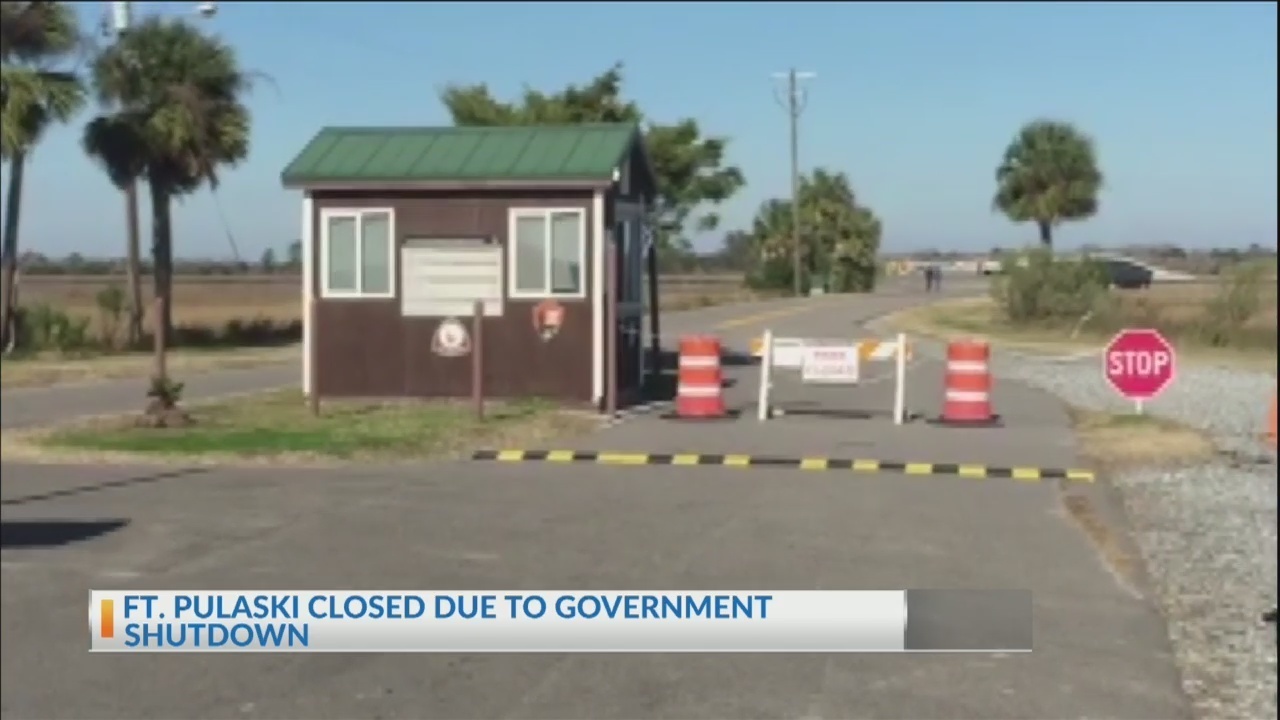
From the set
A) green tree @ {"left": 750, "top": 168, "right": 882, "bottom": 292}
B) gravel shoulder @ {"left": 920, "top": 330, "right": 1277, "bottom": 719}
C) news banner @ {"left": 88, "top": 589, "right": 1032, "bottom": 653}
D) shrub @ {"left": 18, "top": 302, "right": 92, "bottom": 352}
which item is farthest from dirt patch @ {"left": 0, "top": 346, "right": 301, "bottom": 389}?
news banner @ {"left": 88, "top": 589, "right": 1032, "bottom": 653}

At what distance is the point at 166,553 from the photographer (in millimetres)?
11945

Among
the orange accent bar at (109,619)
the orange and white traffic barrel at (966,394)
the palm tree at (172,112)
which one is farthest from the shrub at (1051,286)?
the palm tree at (172,112)

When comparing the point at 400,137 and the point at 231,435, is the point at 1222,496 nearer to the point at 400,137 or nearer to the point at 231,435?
the point at 231,435

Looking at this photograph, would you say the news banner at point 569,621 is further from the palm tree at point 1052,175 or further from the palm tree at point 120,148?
the palm tree at point 120,148

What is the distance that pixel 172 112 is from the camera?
113 feet

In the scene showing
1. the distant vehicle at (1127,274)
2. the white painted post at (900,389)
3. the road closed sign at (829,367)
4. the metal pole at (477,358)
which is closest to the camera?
the distant vehicle at (1127,274)

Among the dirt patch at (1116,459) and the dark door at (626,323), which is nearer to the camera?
the dirt patch at (1116,459)

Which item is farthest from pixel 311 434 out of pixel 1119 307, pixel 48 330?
pixel 48 330

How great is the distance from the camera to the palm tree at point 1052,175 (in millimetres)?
6070

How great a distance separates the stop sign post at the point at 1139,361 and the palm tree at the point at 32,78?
27085mm

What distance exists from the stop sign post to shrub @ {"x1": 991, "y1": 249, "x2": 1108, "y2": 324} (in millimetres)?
225

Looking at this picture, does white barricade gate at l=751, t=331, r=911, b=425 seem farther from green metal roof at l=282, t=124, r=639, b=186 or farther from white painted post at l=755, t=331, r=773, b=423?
green metal roof at l=282, t=124, r=639, b=186

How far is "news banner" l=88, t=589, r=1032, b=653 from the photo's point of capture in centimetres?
263

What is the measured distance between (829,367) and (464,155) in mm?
5046
